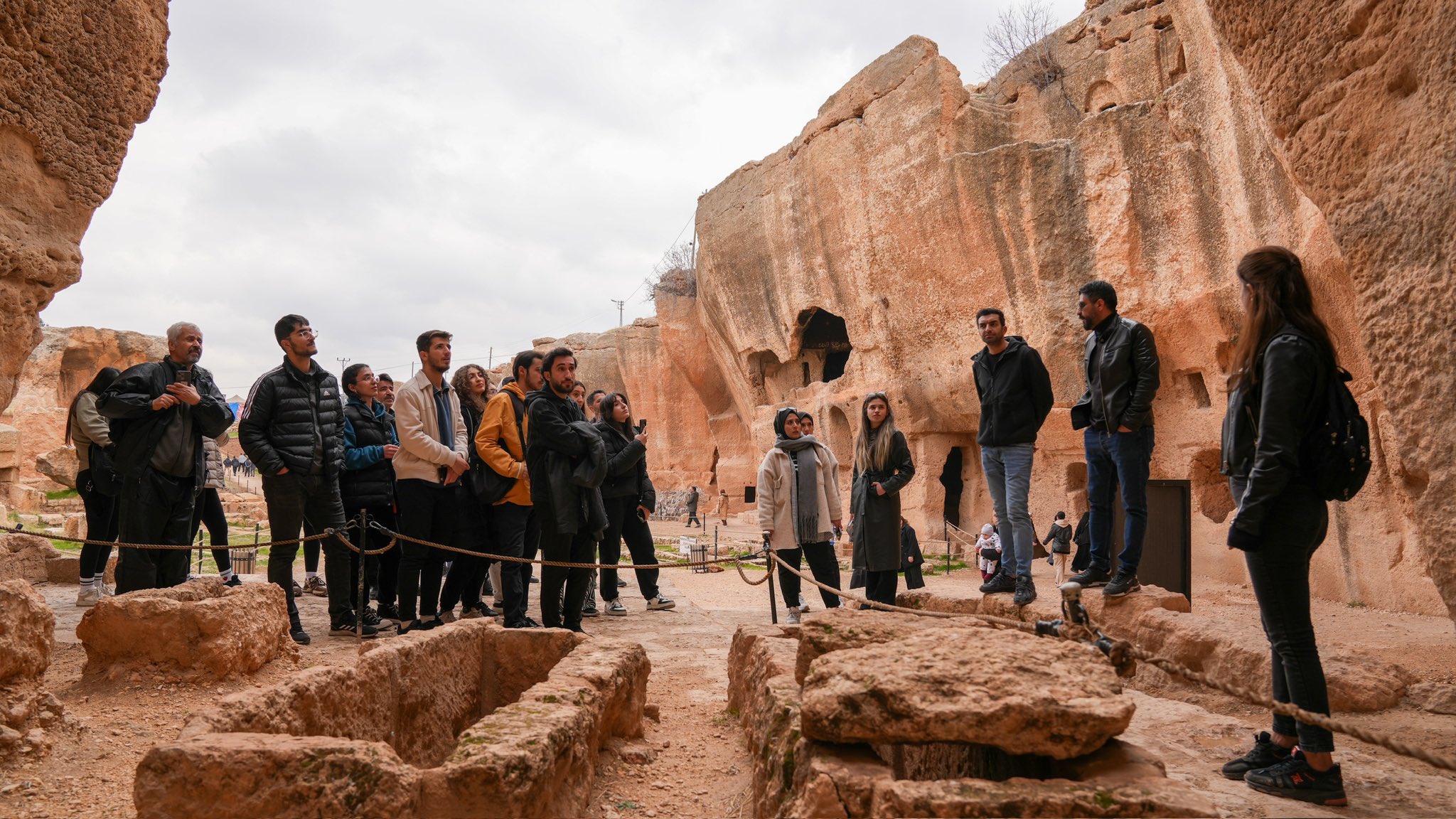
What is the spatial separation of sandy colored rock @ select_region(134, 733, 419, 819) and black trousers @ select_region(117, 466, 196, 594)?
124 inches

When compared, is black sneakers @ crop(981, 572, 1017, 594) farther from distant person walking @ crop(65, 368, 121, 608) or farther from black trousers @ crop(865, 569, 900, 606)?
distant person walking @ crop(65, 368, 121, 608)

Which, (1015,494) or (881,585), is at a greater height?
(1015,494)

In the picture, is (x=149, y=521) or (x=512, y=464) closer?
(x=149, y=521)

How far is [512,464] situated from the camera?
555 centimetres

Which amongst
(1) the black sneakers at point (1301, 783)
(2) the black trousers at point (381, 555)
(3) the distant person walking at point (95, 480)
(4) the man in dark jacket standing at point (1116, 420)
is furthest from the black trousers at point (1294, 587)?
(3) the distant person walking at point (95, 480)

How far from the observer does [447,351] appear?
586cm

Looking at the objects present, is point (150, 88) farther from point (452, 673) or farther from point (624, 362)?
point (624, 362)

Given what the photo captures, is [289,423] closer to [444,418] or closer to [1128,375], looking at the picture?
[444,418]

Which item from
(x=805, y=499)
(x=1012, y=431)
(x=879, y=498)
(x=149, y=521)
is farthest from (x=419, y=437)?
(x=1012, y=431)

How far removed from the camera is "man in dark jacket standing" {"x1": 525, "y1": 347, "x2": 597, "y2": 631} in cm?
526

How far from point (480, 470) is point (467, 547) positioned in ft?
1.73

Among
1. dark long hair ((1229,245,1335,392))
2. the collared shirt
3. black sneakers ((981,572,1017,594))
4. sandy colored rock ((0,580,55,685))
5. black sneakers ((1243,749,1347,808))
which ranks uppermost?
dark long hair ((1229,245,1335,392))

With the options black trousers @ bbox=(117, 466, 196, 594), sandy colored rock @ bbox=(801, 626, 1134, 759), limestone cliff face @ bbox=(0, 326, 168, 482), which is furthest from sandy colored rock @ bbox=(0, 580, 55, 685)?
limestone cliff face @ bbox=(0, 326, 168, 482)

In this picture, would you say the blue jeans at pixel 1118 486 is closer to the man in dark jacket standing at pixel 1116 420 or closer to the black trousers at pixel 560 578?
the man in dark jacket standing at pixel 1116 420
